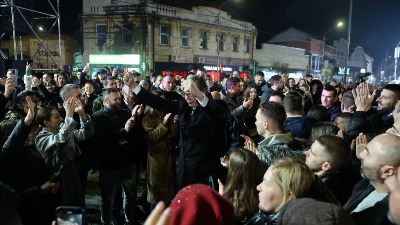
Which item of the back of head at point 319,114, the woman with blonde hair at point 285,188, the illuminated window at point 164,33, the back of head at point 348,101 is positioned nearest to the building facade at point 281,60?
the illuminated window at point 164,33

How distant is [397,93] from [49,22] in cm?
3613

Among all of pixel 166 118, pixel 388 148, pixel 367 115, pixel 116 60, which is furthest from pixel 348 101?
pixel 116 60

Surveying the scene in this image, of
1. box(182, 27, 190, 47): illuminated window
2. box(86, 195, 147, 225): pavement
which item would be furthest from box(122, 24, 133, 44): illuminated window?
box(86, 195, 147, 225): pavement

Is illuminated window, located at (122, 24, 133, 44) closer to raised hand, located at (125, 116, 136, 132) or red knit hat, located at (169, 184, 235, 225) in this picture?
raised hand, located at (125, 116, 136, 132)

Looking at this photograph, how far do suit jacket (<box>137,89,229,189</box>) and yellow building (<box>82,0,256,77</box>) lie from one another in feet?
69.6

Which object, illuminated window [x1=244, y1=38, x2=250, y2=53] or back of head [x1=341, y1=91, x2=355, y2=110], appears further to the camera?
illuminated window [x1=244, y1=38, x2=250, y2=53]

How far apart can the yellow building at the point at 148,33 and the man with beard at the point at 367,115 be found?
20.7 meters

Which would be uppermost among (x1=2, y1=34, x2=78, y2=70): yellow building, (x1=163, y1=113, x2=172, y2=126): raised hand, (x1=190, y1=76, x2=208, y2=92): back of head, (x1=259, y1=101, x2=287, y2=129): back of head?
(x1=2, y1=34, x2=78, y2=70): yellow building

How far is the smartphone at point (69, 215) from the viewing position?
80.1 inches

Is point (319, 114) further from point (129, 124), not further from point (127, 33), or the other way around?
point (127, 33)

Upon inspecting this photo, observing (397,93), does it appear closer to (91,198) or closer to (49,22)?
(91,198)

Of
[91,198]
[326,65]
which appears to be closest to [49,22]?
[91,198]

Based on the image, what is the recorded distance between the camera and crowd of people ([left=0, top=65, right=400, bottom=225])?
1.70 m

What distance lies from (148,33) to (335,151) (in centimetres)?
2442
